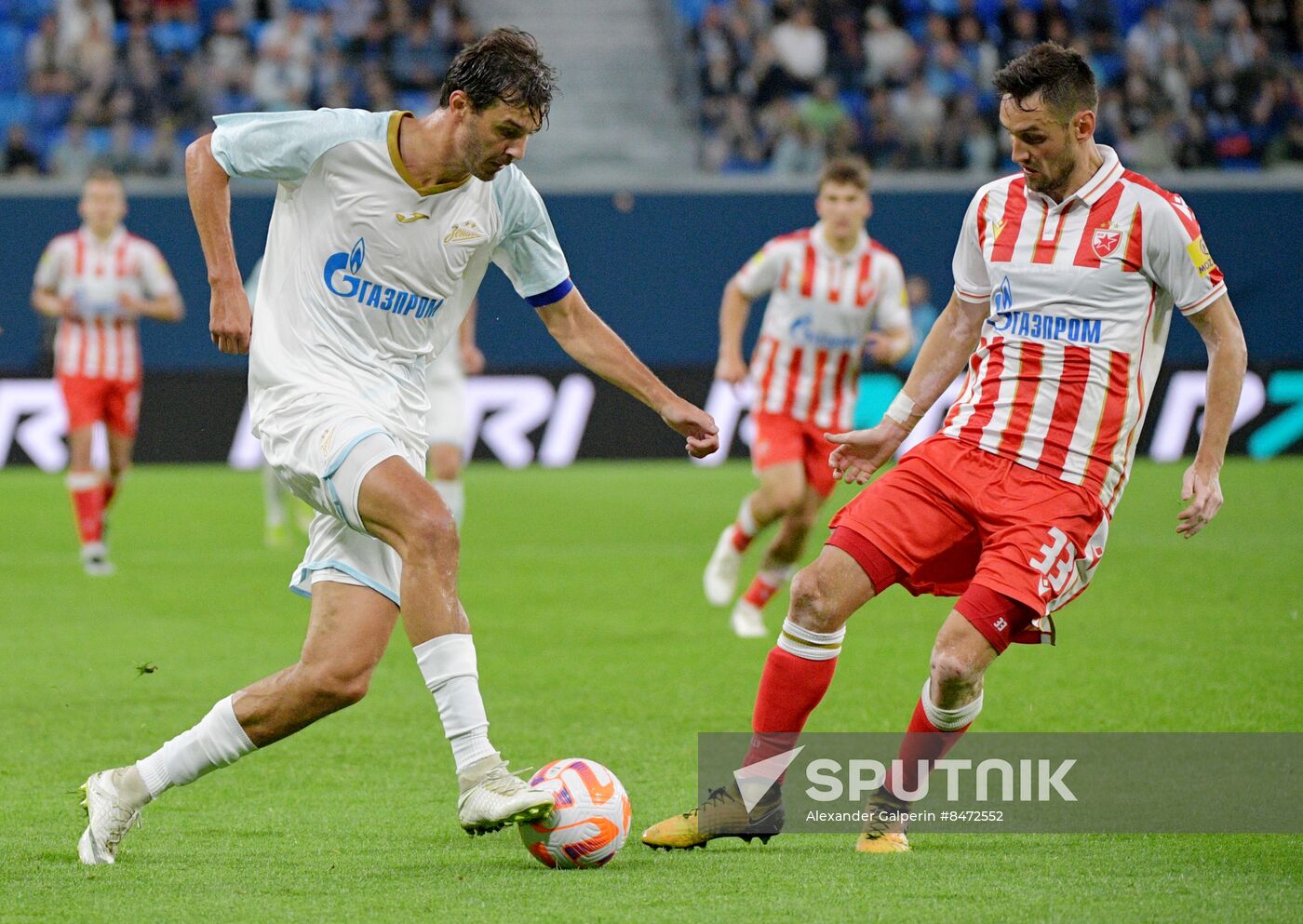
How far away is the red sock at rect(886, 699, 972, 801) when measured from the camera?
4.80 meters

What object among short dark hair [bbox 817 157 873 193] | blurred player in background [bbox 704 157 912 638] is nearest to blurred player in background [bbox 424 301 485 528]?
blurred player in background [bbox 704 157 912 638]

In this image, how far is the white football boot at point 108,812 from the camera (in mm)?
4477

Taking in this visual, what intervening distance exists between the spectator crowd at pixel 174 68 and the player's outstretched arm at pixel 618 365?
15.8 m

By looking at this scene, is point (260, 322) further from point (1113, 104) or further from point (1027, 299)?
point (1113, 104)

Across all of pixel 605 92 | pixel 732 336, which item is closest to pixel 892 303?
pixel 732 336

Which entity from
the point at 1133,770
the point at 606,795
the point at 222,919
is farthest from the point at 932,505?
the point at 222,919

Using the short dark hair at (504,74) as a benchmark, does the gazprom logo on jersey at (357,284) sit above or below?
below

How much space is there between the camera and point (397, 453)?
445 cm

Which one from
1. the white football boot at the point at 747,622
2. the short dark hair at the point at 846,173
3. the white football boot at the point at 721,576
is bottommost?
the white football boot at the point at 721,576

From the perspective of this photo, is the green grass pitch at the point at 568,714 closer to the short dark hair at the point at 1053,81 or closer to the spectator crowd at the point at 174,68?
the short dark hair at the point at 1053,81

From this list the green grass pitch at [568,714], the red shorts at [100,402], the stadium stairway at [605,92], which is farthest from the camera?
→ the stadium stairway at [605,92]

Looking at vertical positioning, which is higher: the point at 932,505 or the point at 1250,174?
the point at 932,505

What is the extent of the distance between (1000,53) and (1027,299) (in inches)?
726

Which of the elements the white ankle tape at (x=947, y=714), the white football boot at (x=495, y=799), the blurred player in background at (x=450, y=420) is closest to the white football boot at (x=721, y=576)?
the blurred player in background at (x=450, y=420)
